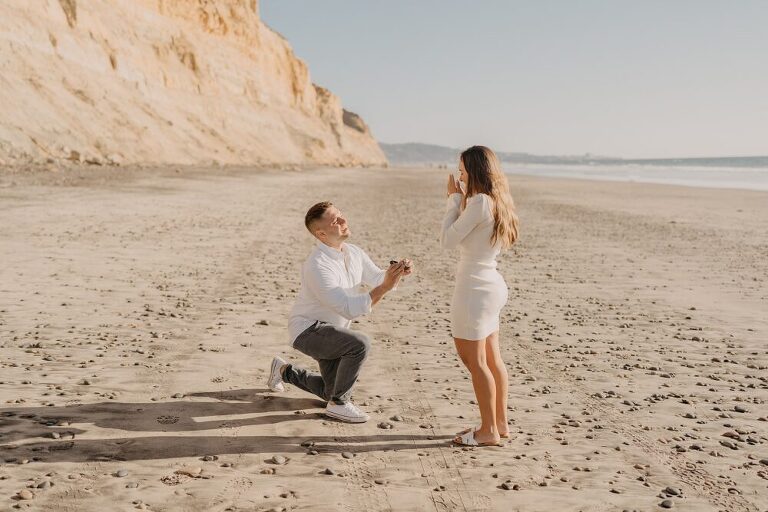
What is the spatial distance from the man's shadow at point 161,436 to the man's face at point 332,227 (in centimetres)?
148

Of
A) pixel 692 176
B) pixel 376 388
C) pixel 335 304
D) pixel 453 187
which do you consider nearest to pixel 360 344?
pixel 335 304

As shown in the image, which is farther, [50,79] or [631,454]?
[50,79]

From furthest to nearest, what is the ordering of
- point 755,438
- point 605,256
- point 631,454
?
point 605,256 < point 755,438 < point 631,454

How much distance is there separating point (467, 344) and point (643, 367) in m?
A: 2.83

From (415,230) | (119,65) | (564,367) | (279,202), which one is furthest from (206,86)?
(564,367)

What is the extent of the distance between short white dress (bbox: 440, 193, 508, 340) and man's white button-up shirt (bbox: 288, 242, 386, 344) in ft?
2.22

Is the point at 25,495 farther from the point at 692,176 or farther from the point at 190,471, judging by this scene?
the point at 692,176

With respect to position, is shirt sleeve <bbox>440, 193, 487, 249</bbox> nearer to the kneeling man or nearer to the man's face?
the kneeling man

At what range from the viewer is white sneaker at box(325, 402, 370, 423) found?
516 centimetres

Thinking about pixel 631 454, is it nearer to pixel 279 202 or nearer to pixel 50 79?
pixel 279 202

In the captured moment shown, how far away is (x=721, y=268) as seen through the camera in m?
12.6

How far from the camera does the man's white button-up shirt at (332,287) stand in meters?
4.82

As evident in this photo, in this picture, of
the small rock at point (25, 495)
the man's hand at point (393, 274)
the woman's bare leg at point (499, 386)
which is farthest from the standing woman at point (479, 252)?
the small rock at point (25, 495)

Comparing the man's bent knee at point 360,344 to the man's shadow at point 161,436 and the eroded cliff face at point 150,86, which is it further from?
the eroded cliff face at point 150,86
